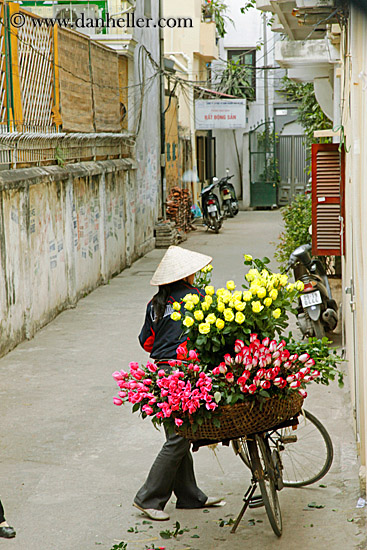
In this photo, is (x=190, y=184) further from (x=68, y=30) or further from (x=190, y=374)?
(x=190, y=374)

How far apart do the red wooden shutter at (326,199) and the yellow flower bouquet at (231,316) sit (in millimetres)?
4397

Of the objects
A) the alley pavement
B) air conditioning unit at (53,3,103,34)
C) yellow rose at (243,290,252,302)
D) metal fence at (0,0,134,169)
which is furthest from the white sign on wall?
yellow rose at (243,290,252,302)

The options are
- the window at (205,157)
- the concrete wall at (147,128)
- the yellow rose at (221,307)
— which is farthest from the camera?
the window at (205,157)

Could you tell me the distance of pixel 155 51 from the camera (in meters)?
18.7

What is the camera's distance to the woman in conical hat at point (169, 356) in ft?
13.9

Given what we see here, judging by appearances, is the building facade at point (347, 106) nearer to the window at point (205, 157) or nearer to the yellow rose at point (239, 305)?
the yellow rose at point (239, 305)

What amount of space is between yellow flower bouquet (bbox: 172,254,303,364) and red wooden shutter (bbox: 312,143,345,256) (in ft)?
14.4

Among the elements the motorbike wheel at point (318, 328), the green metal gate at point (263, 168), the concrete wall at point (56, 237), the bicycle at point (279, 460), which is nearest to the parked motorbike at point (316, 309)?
the motorbike wheel at point (318, 328)

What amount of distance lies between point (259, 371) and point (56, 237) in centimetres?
717

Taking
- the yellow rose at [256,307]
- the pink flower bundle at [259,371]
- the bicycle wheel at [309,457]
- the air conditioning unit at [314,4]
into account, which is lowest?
the bicycle wheel at [309,457]

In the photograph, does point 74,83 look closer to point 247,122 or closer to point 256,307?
point 256,307

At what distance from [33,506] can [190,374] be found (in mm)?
1547

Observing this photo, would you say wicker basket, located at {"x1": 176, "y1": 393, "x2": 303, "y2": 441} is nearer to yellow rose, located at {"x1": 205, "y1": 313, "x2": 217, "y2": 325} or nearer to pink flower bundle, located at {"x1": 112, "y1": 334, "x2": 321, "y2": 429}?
pink flower bundle, located at {"x1": 112, "y1": 334, "x2": 321, "y2": 429}

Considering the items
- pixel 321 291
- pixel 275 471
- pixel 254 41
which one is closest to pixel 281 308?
pixel 275 471
